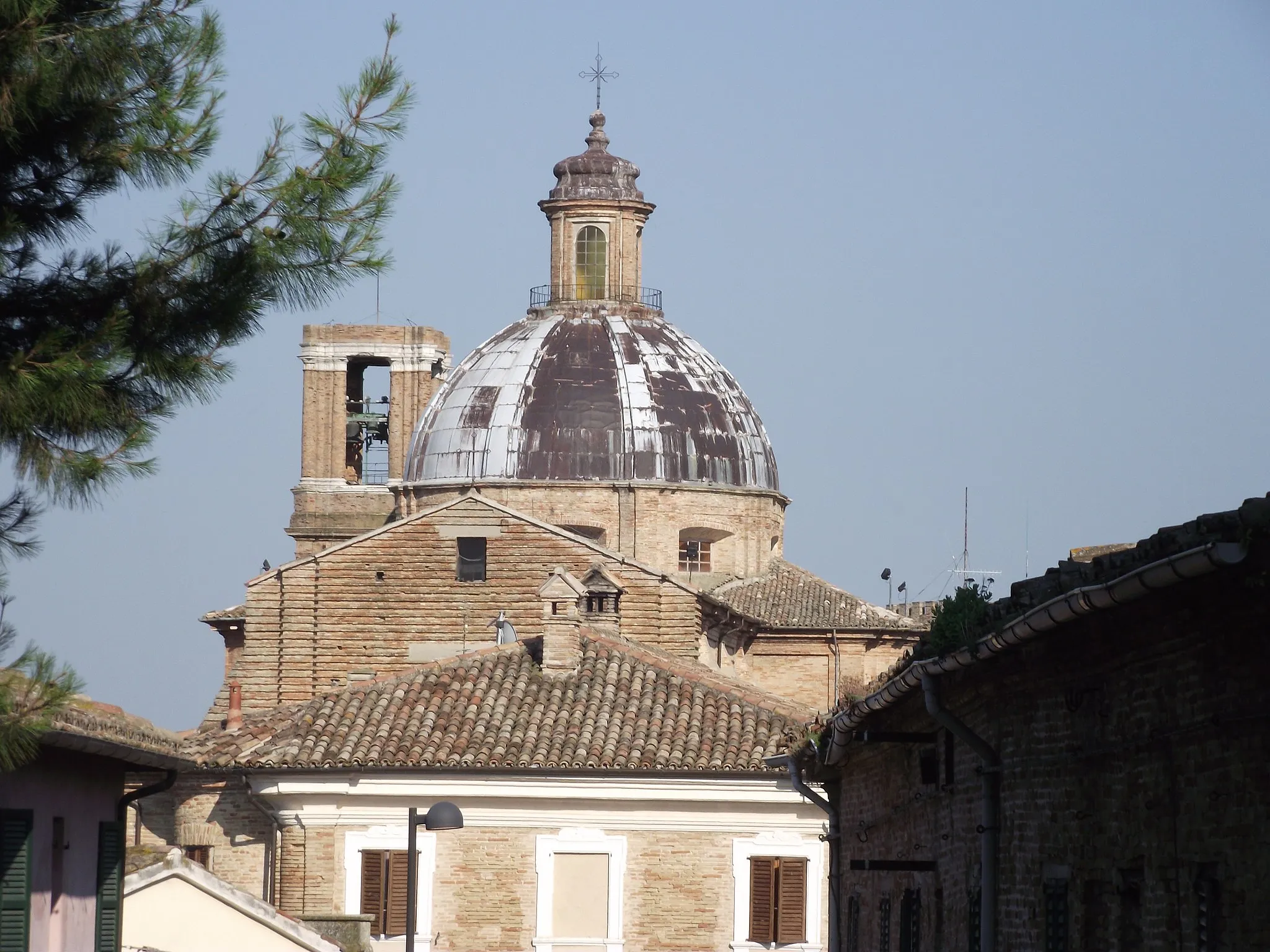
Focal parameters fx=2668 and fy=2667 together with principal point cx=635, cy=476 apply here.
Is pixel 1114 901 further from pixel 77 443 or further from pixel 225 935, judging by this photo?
pixel 225 935

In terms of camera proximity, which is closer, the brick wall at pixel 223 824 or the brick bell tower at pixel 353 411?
the brick wall at pixel 223 824

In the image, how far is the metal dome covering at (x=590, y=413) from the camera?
48.7 m

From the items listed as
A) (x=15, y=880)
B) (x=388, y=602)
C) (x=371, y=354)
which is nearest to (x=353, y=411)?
(x=371, y=354)

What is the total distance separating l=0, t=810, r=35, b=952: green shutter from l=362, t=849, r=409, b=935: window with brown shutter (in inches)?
472

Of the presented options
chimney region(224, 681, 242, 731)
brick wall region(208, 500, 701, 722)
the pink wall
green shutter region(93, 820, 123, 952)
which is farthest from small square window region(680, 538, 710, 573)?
the pink wall

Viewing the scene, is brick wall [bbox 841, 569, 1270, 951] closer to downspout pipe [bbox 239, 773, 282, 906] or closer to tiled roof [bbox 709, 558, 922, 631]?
downspout pipe [bbox 239, 773, 282, 906]

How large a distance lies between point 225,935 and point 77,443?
11.8 meters

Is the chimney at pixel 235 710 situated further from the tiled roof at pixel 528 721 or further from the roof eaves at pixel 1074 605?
the roof eaves at pixel 1074 605

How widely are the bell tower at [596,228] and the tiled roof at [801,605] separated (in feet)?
22.7

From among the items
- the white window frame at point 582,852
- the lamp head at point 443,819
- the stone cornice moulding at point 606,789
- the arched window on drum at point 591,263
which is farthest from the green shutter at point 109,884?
the arched window on drum at point 591,263

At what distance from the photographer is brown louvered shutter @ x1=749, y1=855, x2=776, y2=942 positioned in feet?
89.5

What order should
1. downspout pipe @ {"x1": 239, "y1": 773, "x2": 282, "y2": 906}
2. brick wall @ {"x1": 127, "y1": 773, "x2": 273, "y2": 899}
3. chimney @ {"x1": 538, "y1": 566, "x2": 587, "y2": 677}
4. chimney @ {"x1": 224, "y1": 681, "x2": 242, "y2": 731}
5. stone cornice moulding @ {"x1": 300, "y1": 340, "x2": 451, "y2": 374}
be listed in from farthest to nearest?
stone cornice moulding @ {"x1": 300, "y1": 340, "x2": 451, "y2": 374} → chimney @ {"x1": 224, "y1": 681, "x2": 242, "y2": 731} → chimney @ {"x1": 538, "y1": 566, "x2": 587, "y2": 677} → brick wall @ {"x1": 127, "y1": 773, "x2": 273, "y2": 899} → downspout pipe @ {"x1": 239, "y1": 773, "x2": 282, "y2": 906}

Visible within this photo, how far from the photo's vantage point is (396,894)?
27.6 m

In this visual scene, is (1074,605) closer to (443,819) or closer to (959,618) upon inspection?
Answer: (959,618)
